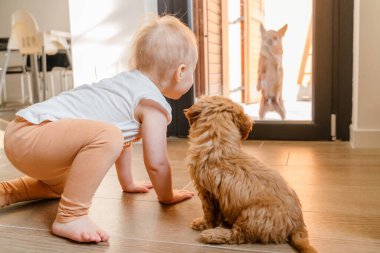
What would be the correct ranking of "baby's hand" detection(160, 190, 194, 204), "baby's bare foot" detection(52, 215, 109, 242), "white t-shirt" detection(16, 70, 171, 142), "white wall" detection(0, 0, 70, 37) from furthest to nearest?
"white wall" detection(0, 0, 70, 37) → "baby's hand" detection(160, 190, 194, 204) → "white t-shirt" detection(16, 70, 171, 142) → "baby's bare foot" detection(52, 215, 109, 242)

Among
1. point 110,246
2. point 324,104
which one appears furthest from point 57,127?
point 324,104

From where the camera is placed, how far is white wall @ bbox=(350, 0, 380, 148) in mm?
2031

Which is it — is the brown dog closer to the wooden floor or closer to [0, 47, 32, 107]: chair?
the wooden floor

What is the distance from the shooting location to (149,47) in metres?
1.25

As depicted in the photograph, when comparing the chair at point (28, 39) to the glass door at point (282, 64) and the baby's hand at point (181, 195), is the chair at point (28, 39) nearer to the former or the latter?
the glass door at point (282, 64)

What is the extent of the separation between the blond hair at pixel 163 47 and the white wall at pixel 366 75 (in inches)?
44.9

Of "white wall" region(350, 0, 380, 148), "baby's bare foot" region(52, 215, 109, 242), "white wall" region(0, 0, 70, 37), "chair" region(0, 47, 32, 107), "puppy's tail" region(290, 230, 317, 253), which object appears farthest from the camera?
"white wall" region(0, 0, 70, 37)

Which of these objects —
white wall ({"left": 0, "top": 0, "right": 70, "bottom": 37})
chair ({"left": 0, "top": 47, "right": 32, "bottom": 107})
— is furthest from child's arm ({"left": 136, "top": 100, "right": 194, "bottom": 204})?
white wall ({"left": 0, "top": 0, "right": 70, "bottom": 37})

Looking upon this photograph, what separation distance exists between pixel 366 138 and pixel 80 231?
5.15 ft

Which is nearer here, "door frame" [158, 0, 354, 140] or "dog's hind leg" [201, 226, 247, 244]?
"dog's hind leg" [201, 226, 247, 244]

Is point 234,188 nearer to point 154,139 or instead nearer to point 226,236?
point 226,236

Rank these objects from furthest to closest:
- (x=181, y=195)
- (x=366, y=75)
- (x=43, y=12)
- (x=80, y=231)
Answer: (x=43, y=12)
(x=366, y=75)
(x=181, y=195)
(x=80, y=231)

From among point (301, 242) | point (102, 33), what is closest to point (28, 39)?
point (102, 33)

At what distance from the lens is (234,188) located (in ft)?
3.14
